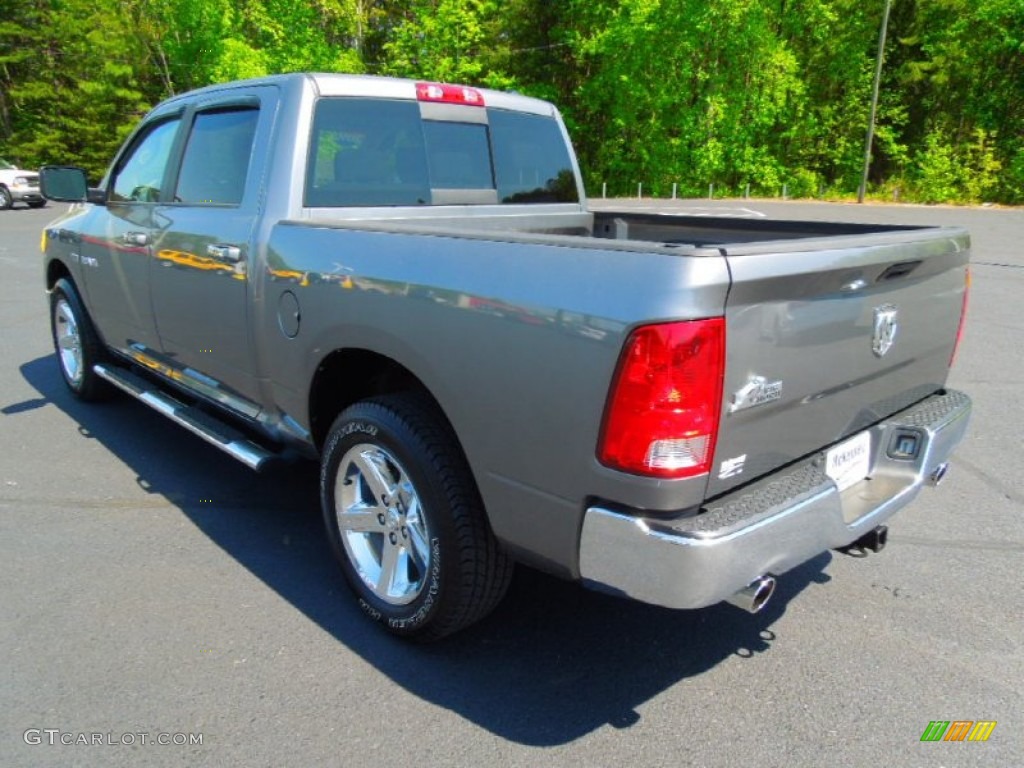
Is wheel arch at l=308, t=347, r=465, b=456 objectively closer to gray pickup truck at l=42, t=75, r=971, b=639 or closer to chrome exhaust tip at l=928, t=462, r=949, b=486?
gray pickup truck at l=42, t=75, r=971, b=639

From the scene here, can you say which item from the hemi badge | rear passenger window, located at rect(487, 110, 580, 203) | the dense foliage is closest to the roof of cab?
rear passenger window, located at rect(487, 110, 580, 203)

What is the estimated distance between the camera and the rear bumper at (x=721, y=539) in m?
1.86

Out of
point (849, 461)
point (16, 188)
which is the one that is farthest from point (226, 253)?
point (16, 188)

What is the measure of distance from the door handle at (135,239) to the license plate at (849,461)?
11.4ft

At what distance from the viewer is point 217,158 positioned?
3553 millimetres

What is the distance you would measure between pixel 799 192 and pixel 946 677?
34832mm

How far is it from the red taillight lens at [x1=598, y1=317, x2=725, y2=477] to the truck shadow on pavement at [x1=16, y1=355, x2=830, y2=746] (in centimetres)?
102

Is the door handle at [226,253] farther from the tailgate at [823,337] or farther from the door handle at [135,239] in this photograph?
the tailgate at [823,337]

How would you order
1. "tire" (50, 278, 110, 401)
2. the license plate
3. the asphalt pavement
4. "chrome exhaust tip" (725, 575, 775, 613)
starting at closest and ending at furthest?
"chrome exhaust tip" (725, 575, 775, 613)
the asphalt pavement
the license plate
"tire" (50, 278, 110, 401)

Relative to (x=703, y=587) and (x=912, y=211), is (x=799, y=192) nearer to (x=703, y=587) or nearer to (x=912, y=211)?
(x=912, y=211)

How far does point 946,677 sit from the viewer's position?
2566mm

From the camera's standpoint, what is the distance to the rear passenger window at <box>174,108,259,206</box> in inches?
131

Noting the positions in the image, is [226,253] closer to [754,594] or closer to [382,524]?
[382,524]

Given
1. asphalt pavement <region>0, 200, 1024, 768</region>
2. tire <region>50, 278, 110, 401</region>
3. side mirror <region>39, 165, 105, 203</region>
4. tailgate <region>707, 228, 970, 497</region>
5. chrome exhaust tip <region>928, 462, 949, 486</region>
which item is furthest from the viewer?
tire <region>50, 278, 110, 401</region>
